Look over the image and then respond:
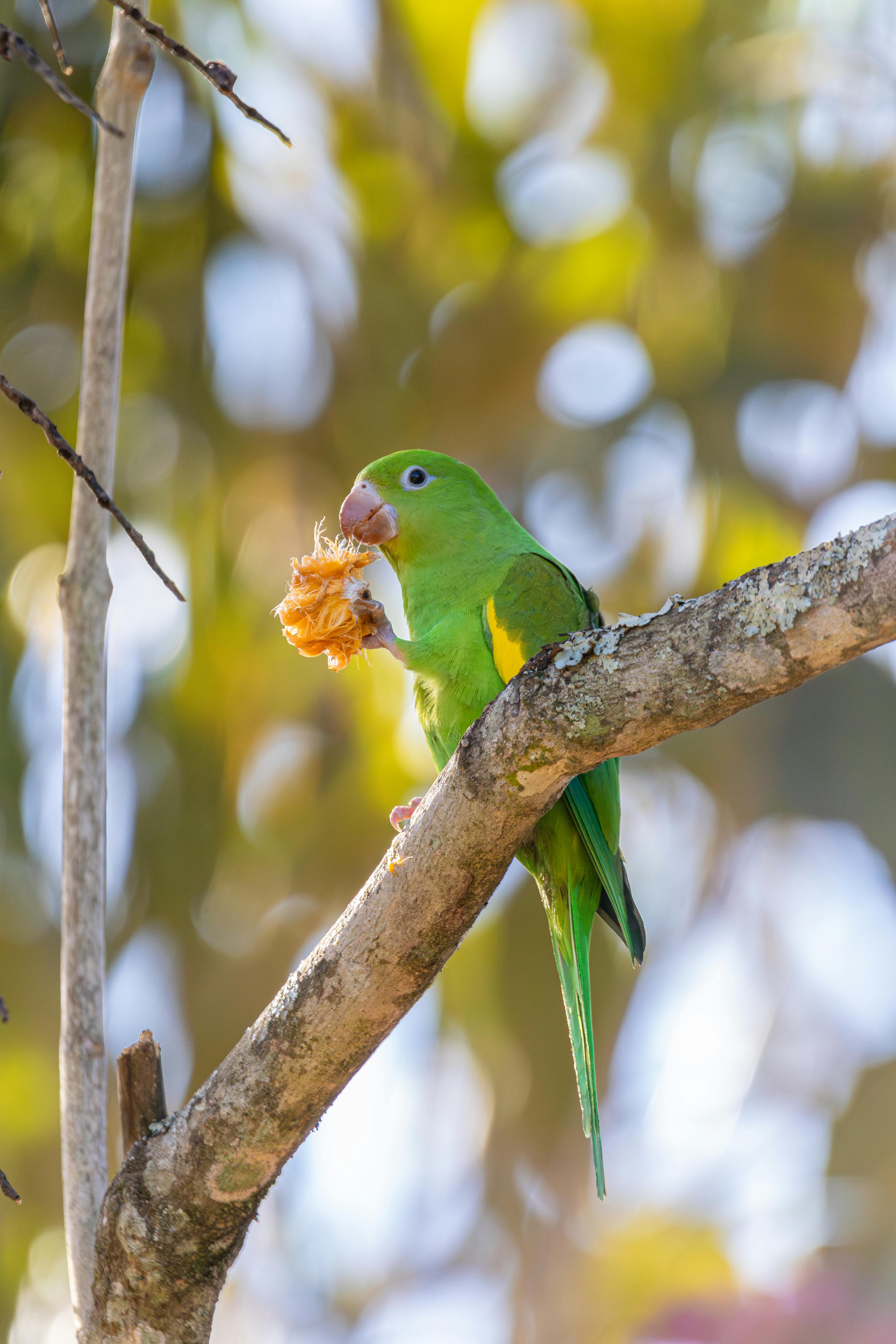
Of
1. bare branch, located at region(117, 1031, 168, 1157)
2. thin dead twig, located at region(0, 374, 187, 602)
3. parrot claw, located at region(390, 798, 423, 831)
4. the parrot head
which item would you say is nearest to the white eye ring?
the parrot head

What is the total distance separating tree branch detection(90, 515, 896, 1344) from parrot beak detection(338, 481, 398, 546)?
124 cm

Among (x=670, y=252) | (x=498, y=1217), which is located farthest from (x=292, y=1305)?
(x=670, y=252)

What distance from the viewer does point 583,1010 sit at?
2.36 m

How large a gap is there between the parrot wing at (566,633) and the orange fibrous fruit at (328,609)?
369 mm

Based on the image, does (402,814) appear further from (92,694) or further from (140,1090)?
(140,1090)

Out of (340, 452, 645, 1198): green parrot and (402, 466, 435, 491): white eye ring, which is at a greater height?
(402, 466, 435, 491): white eye ring

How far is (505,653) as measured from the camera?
2.52 meters

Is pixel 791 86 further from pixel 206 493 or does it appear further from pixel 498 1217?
pixel 498 1217

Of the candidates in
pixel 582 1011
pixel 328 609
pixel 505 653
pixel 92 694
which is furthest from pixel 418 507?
pixel 582 1011

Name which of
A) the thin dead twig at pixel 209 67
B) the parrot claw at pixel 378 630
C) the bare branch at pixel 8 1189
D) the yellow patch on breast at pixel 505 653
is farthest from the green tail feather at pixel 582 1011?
the thin dead twig at pixel 209 67

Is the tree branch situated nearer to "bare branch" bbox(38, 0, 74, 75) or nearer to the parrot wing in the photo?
the parrot wing

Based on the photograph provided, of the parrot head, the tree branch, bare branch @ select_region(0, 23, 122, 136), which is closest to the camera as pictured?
bare branch @ select_region(0, 23, 122, 136)

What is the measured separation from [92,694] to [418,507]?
1000mm

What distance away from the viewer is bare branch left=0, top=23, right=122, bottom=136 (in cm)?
104
